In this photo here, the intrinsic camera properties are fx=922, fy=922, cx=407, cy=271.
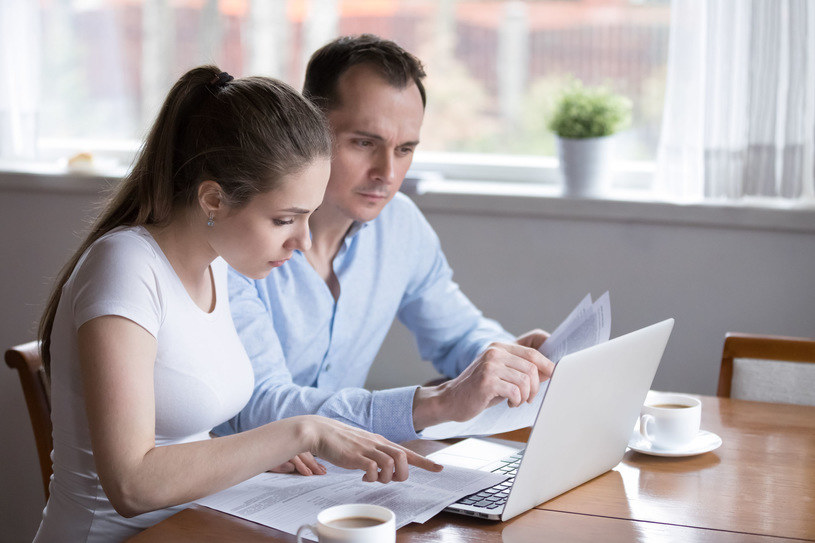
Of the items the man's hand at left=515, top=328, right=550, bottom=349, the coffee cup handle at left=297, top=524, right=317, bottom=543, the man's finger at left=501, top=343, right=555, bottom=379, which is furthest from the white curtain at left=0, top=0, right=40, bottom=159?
the coffee cup handle at left=297, top=524, right=317, bottom=543

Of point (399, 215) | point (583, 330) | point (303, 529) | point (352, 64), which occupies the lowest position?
point (303, 529)

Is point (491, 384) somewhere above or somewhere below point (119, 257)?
below

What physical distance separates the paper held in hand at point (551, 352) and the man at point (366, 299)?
0.05 m

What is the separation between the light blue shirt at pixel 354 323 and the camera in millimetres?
1487

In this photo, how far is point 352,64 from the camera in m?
1.73

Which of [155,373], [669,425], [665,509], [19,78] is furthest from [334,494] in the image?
[19,78]

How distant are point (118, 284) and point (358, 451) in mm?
383

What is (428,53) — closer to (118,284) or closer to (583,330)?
(583,330)

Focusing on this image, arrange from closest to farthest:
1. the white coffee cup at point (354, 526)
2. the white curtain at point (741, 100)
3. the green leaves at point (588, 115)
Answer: the white coffee cup at point (354, 526) < the white curtain at point (741, 100) < the green leaves at point (588, 115)

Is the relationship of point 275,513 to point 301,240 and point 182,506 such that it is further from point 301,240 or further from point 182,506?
point 301,240

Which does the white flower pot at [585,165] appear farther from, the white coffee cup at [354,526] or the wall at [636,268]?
the white coffee cup at [354,526]

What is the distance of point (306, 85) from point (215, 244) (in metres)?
0.59

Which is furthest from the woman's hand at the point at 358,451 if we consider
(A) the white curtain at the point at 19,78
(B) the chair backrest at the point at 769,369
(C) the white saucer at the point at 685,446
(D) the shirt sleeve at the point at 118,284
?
(A) the white curtain at the point at 19,78

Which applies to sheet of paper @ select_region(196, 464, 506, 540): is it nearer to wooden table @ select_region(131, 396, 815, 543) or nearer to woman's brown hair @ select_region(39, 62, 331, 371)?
wooden table @ select_region(131, 396, 815, 543)
